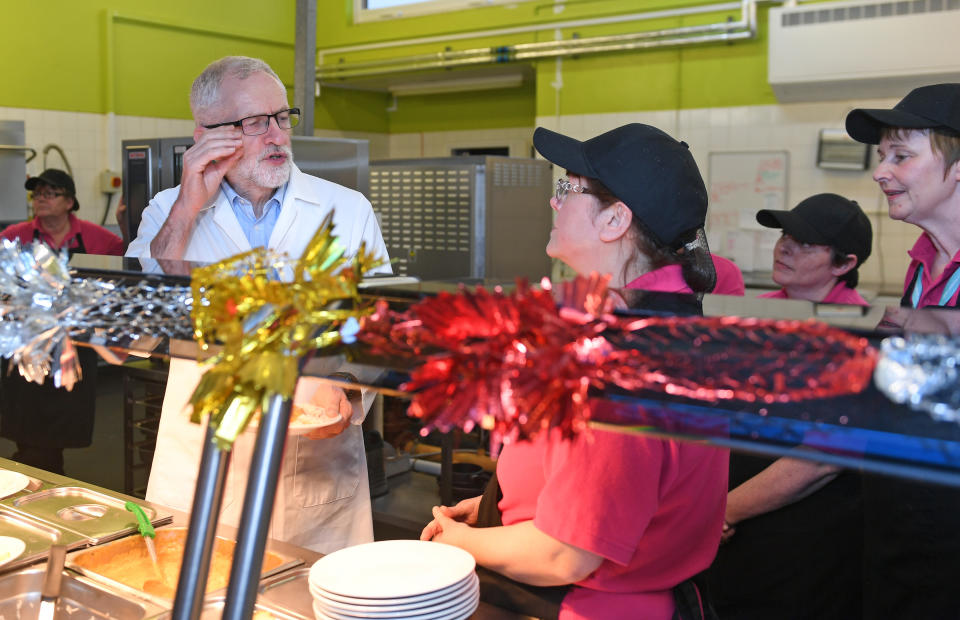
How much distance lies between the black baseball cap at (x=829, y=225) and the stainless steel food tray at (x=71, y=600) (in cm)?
276

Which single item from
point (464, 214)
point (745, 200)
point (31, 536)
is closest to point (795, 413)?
point (31, 536)

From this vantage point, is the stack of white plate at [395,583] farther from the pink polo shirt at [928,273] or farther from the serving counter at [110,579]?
the pink polo shirt at [928,273]

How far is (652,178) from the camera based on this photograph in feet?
5.12

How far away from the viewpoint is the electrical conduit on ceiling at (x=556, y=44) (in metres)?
6.37

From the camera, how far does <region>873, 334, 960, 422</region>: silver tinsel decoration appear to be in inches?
23.0

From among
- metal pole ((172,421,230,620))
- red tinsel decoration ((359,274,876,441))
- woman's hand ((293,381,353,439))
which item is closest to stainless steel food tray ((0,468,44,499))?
woman's hand ((293,381,353,439))

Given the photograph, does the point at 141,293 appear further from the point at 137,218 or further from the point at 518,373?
the point at 137,218

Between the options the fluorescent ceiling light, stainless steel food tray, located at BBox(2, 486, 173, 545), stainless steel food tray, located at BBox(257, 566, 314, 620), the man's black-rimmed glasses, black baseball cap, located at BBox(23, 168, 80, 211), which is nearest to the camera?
stainless steel food tray, located at BBox(257, 566, 314, 620)

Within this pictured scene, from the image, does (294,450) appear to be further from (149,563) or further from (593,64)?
(593,64)

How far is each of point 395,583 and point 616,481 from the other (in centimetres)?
34

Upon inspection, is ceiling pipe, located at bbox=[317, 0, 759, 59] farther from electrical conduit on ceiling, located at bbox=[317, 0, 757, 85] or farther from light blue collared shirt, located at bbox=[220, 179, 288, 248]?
light blue collared shirt, located at bbox=[220, 179, 288, 248]

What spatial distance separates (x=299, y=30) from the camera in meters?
3.45

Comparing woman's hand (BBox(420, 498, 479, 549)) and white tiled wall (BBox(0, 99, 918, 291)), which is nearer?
woman's hand (BBox(420, 498, 479, 549))

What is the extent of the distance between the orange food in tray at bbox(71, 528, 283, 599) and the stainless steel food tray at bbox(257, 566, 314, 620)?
0.13ft
